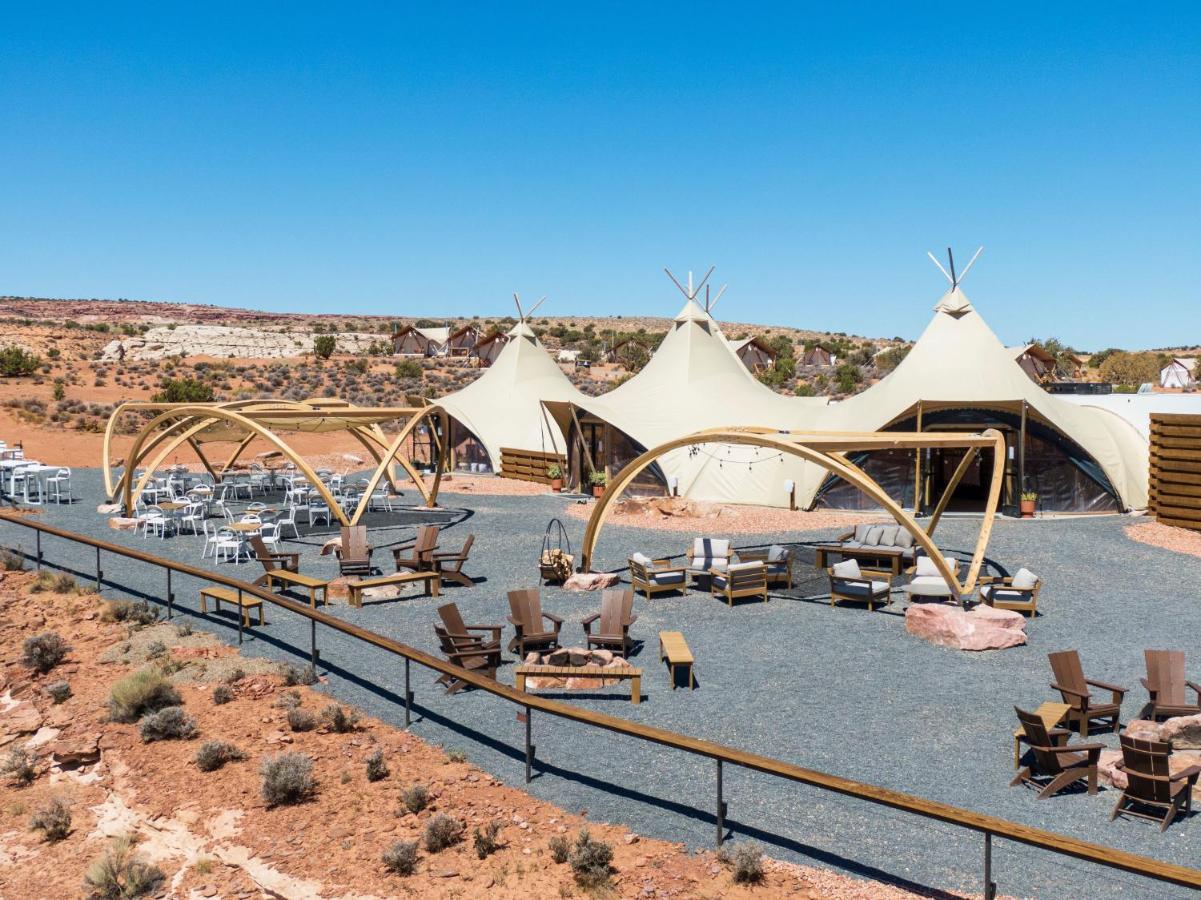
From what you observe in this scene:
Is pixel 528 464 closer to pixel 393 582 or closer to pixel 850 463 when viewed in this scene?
pixel 393 582

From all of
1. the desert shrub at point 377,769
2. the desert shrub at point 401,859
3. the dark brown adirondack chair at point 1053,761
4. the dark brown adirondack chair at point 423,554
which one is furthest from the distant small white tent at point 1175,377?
the desert shrub at point 401,859

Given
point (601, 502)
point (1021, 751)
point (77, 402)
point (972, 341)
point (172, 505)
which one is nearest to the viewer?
point (1021, 751)

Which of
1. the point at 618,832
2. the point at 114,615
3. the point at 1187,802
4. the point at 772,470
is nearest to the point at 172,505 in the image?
the point at 114,615

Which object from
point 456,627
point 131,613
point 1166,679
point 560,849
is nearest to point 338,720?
point 456,627

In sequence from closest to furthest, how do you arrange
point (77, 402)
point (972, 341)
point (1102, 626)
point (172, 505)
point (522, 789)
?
point (522, 789) → point (1102, 626) → point (172, 505) → point (972, 341) → point (77, 402)

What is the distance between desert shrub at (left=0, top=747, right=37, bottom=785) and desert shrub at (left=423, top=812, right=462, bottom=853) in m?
4.51

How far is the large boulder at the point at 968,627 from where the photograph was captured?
11.9 metres

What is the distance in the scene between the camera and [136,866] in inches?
272

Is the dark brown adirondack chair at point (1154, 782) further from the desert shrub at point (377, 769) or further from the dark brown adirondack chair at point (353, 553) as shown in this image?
the dark brown adirondack chair at point (353, 553)

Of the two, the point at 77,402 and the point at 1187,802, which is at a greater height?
the point at 77,402

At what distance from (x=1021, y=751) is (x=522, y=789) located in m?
4.73

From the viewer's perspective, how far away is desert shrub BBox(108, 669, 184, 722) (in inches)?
382

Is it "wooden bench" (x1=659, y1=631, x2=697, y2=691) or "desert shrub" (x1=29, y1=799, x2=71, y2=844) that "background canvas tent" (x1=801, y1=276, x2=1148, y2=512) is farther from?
"desert shrub" (x1=29, y1=799, x2=71, y2=844)

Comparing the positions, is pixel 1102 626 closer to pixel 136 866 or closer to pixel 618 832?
pixel 618 832
